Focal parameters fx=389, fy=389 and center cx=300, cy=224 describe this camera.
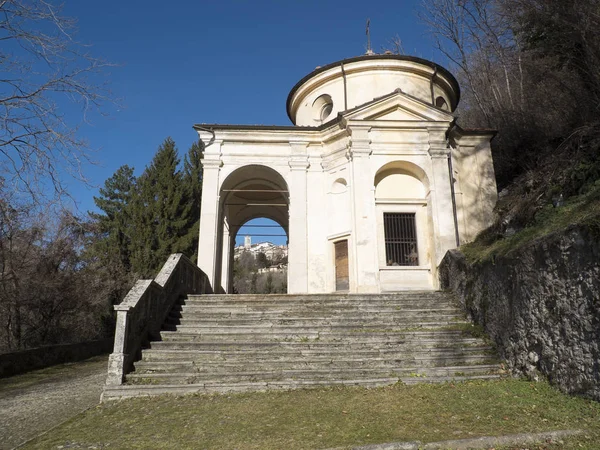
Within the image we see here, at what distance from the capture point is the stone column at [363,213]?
532 inches

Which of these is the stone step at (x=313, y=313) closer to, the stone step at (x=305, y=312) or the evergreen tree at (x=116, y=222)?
the stone step at (x=305, y=312)

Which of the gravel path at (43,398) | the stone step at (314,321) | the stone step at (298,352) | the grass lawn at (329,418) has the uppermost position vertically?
the stone step at (314,321)

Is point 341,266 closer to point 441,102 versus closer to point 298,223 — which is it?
point 298,223

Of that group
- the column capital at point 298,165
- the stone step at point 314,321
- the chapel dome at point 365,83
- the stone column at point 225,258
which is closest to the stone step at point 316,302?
the stone step at point 314,321

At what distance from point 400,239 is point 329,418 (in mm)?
10683

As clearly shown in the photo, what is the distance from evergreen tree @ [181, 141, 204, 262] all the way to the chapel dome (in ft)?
36.4

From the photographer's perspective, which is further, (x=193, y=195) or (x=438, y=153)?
(x=193, y=195)

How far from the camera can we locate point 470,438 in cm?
438

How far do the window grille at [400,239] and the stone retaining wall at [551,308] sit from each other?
6.25 meters

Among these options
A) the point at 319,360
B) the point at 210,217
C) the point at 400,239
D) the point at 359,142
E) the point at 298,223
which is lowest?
the point at 319,360

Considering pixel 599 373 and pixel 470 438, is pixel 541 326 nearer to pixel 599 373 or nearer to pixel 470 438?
pixel 599 373

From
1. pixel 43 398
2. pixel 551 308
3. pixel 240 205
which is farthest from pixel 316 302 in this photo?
pixel 240 205

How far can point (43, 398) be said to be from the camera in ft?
24.8

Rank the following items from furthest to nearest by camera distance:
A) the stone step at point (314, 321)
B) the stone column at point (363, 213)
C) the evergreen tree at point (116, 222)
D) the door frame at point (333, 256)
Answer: the evergreen tree at point (116, 222)
the door frame at point (333, 256)
the stone column at point (363, 213)
the stone step at point (314, 321)
